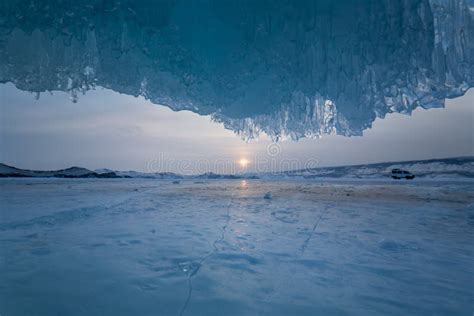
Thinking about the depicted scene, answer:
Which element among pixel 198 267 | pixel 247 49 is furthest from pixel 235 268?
pixel 247 49

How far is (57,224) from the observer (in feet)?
15.6

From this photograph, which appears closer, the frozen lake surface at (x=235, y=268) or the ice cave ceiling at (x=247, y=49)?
the frozen lake surface at (x=235, y=268)

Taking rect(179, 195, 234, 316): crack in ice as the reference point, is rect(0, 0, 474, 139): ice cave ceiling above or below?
above

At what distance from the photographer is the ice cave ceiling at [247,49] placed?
756cm

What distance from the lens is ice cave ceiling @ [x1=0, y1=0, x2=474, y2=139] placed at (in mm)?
7562

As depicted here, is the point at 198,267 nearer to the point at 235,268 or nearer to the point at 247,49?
the point at 235,268

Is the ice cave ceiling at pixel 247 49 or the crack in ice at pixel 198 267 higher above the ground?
the ice cave ceiling at pixel 247 49

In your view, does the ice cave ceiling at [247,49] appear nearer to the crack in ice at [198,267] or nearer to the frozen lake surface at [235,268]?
the frozen lake surface at [235,268]

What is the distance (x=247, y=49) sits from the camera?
9062mm

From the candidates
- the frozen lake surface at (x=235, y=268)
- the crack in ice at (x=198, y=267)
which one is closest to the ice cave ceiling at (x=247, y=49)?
the frozen lake surface at (x=235, y=268)

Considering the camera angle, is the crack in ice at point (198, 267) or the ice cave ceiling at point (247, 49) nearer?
the crack in ice at point (198, 267)

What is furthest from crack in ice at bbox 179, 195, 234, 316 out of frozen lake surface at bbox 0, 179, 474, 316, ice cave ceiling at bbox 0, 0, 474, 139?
ice cave ceiling at bbox 0, 0, 474, 139

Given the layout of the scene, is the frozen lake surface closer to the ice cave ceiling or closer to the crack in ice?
the crack in ice

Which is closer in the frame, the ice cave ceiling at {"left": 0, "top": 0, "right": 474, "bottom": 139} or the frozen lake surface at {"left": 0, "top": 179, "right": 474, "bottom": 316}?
the frozen lake surface at {"left": 0, "top": 179, "right": 474, "bottom": 316}
